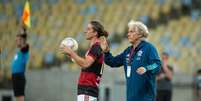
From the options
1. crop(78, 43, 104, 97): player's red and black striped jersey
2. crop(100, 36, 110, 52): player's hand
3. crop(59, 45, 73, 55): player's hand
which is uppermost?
crop(100, 36, 110, 52): player's hand

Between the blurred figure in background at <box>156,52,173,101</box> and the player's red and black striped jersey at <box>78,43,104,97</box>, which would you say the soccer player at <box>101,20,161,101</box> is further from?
the blurred figure in background at <box>156,52,173,101</box>

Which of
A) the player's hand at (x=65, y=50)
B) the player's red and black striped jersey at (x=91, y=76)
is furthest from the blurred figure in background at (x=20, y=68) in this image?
the player's hand at (x=65, y=50)

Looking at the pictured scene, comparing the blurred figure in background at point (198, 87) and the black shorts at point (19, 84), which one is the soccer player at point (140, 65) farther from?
the blurred figure in background at point (198, 87)

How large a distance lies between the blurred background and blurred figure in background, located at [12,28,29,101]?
5064mm

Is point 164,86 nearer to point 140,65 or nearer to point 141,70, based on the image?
point 140,65

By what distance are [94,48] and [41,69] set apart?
10.7 m

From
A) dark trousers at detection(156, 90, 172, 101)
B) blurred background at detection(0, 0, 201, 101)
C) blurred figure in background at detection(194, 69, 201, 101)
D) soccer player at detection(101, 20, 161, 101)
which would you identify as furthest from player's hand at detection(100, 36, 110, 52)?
blurred background at detection(0, 0, 201, 101)

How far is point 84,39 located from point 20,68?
21.6ft

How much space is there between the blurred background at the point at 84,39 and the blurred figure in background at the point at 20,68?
506 cm

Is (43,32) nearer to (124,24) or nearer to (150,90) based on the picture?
(124,24)

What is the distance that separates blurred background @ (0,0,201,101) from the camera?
18.2 metres

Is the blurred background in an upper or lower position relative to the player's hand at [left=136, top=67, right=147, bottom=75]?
upper

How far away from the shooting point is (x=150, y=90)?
934cm

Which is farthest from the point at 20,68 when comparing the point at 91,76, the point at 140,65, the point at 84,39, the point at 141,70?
the point at 84,39
